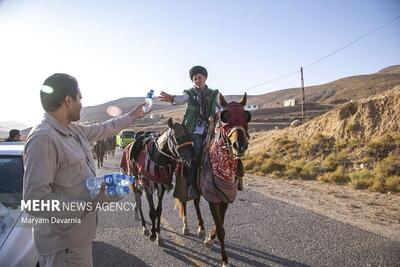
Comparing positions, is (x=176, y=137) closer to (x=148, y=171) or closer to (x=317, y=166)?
(x=148, y=171)

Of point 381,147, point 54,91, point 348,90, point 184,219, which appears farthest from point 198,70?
point 348,90

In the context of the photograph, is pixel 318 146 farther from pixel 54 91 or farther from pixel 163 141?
pixel 54 91

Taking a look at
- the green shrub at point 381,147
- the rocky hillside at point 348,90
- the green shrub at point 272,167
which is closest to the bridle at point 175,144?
the green shrub at point 272,167

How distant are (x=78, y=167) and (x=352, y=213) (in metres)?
7.88

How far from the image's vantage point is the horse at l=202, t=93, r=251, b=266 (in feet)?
16.3

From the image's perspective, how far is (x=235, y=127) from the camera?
4.95 metres

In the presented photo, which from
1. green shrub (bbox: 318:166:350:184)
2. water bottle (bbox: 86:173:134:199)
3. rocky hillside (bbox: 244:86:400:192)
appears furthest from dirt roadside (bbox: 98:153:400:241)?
water bottle (bbox: 86:173:134:199)

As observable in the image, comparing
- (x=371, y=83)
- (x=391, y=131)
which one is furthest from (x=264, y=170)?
(x=371, y=83)

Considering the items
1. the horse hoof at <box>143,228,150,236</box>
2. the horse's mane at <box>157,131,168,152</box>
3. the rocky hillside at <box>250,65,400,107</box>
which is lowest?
the horse hoof at <box>143,228,150,236</box>

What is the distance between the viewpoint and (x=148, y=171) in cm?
697

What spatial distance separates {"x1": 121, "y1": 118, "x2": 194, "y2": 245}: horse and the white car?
2.47m

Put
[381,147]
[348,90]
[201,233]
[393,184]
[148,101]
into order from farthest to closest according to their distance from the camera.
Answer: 1. [348,90]
2. [381,147]
3. [393,184]
4. [201,233]
5. [148,101]

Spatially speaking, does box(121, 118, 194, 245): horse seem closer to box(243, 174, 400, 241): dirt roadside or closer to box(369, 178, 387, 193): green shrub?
box(243, 174, 400, 241): dirt roadside

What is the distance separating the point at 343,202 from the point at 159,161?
6.16m
